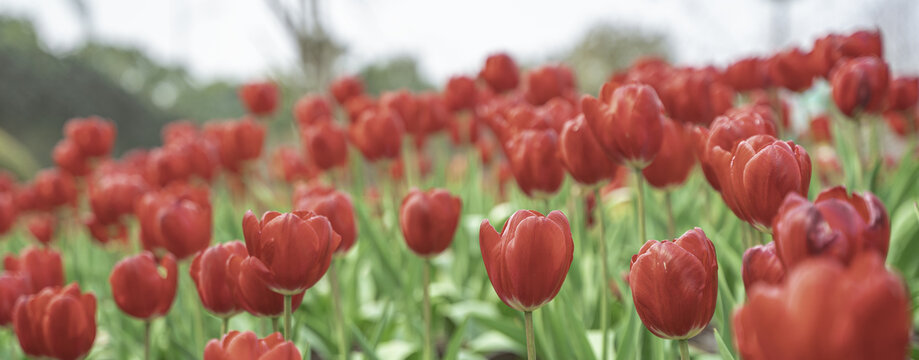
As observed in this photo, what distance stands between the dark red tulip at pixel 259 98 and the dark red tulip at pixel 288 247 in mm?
2537

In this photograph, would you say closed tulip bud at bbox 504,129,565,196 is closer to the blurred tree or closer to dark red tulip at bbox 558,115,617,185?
dark red tulip at bbox 558,115,617,185

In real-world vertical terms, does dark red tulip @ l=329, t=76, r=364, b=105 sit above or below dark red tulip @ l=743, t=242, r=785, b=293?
above

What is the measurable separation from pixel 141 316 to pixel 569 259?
92 cm

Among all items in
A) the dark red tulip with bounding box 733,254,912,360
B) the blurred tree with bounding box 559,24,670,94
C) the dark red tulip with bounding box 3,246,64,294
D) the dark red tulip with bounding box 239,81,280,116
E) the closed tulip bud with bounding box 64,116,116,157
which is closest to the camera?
the dark red tulip with bounding box 733,254,912,360

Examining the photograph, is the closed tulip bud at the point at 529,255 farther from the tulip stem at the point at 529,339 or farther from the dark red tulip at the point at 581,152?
the dark red tulip at the point at 581,152

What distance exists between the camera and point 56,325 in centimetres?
118

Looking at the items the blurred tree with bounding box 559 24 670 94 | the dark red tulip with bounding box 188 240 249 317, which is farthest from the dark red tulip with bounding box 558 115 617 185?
the blurred tree with bounding box 559 24 670 94

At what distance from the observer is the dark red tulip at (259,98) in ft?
11.0

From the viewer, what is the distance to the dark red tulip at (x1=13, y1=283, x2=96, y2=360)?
3.87ft

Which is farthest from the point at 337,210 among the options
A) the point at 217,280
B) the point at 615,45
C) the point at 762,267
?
the point at 615,45

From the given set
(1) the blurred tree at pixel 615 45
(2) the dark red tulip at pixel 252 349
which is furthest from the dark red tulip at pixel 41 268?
(1) the blurred tree at pixel 615 45

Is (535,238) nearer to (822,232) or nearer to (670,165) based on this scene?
(822,232)

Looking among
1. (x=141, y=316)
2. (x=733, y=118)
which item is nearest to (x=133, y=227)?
(x=141, y=316)

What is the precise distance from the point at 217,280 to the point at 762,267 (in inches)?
35.0
